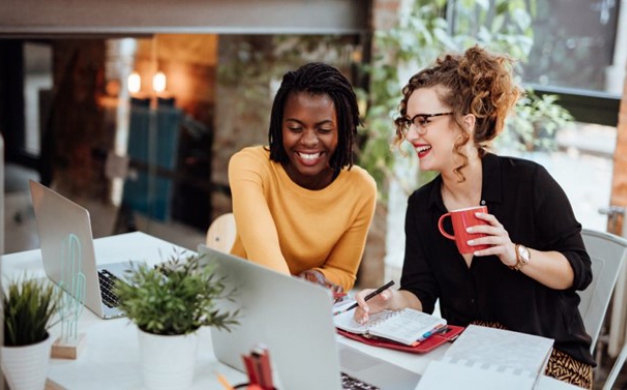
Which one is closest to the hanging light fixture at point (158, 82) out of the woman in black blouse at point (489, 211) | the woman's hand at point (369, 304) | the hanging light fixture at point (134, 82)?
the hanging light fixture at point (134, 82)

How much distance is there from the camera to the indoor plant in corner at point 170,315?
66.1 inches

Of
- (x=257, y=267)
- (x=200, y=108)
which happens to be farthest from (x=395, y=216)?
(x=257, y=267)

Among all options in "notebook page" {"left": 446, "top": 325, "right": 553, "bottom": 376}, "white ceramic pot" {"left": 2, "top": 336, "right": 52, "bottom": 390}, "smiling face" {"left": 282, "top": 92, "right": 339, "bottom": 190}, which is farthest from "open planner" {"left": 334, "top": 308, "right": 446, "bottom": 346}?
"white ceramic pot" {"left": 2, "top": 336, "right": 52, "bottom": 390}

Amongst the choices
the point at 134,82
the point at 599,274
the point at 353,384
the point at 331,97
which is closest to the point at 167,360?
the point at 353,384

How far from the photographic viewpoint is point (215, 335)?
74.8 inches

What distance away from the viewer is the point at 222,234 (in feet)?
9.10

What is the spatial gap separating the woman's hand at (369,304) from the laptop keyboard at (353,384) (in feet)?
0.77

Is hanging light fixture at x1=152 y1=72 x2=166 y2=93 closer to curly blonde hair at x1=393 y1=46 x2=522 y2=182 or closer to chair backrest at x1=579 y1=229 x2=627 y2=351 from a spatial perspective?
curly blonde hair at x1=393 y1=46 x2=522 y2=182

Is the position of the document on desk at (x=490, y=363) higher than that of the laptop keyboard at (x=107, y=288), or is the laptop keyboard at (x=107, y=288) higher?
the document on desk at (x=490, y=363)

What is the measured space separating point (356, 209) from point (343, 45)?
7.41ft

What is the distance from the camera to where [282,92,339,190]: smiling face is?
2.32 meters

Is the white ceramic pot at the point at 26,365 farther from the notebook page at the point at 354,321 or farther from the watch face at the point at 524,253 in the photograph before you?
the watch face at the point at 524,253

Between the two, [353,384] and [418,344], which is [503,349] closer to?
[418,344]

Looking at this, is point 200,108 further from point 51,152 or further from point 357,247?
point 357,247
